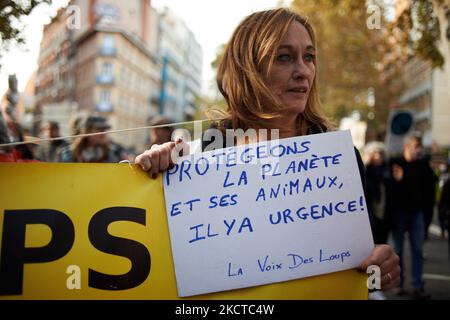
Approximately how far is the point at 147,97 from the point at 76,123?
209 feet

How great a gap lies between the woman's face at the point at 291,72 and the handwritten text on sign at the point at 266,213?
15 centimetres

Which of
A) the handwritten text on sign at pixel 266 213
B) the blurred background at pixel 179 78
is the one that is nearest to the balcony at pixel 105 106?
the blurred background at pixel 179 78

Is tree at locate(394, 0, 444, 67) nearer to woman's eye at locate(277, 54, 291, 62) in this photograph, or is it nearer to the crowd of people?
the crowd of people

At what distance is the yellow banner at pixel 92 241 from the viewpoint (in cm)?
143

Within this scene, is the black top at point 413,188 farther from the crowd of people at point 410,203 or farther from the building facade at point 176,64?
the building facade at point 176,64

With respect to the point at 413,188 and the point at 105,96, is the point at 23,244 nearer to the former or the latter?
the point at 413,188

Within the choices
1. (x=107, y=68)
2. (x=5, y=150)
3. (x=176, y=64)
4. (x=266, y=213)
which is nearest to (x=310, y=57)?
(x=266, y=213)

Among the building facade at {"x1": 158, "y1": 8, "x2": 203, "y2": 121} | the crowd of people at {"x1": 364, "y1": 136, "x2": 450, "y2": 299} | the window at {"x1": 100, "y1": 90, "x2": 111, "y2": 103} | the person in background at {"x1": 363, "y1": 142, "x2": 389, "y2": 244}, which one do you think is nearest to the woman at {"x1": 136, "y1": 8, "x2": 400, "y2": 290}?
the crowd of people at {"x1": 364, "y1": 136, "x2": 450, "y2": 299}

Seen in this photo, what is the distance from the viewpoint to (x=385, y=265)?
146cm

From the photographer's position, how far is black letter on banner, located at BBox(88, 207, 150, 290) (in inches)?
56.7

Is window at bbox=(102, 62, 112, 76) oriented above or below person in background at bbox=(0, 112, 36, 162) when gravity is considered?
above

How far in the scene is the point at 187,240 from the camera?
1485mm

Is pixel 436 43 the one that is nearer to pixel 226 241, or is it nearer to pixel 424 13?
pixel 424 13
